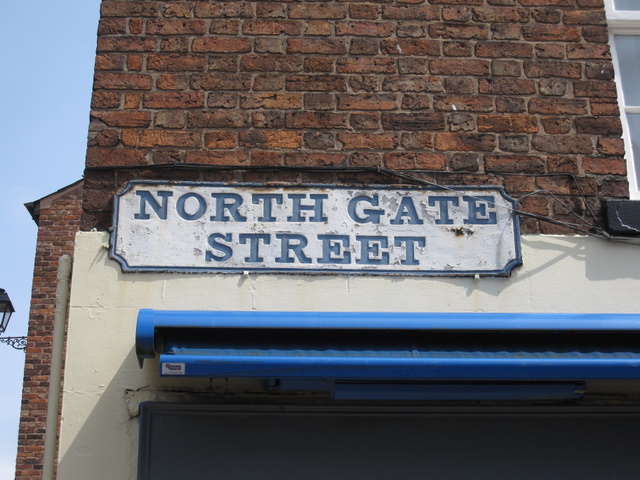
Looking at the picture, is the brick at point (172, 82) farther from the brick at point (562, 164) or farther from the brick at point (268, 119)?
the brick at point (562, 164)

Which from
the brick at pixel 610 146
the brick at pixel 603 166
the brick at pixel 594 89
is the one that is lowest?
the brick at pixel 603 166

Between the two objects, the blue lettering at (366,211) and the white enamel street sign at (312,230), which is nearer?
the white enamel street sign at (312,230)

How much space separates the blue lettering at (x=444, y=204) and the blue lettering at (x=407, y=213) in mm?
105

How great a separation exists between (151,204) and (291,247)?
808mm

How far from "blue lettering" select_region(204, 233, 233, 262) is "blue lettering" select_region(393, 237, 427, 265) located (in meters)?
0.91

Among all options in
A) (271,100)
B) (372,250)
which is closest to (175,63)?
(271,100)

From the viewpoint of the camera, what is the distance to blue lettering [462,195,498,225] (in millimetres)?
5152

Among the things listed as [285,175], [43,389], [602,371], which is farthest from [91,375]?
[43,389]

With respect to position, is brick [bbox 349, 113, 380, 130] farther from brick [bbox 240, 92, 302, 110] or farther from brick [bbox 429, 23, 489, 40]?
brick [bbox 429, 23, 489, 40]

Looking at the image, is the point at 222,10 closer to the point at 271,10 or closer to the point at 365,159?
the point at 271,10

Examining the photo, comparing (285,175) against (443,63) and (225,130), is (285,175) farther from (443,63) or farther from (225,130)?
(443,63)

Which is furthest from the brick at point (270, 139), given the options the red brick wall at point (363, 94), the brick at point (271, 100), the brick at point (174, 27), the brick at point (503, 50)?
the brick at point (503, 50)

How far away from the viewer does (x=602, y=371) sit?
4.33 metres

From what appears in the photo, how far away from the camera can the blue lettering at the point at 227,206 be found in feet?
16.6
